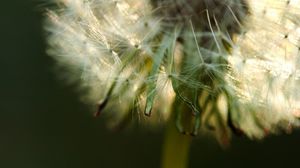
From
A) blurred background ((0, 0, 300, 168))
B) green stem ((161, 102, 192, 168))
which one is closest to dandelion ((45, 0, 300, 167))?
green stem ((161, 102, 192, 168))

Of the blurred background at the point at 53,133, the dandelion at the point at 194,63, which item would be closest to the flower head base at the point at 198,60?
the dandelion at the point at 194,63

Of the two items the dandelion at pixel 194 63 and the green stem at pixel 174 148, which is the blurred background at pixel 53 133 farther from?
the green stem at pixel 174 148

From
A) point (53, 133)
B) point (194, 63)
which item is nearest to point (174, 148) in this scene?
point (194, 63)

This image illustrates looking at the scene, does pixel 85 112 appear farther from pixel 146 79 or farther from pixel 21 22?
pixel 146 79

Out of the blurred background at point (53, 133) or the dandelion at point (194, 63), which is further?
Answer: the blurred background at point (53, 133)

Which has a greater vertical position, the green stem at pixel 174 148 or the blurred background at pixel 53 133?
the blurred background at pixel 53 133

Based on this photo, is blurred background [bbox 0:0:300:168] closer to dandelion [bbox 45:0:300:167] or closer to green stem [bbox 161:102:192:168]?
dandelion [bbox 45:0:300:167]

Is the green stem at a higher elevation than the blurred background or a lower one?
lower
